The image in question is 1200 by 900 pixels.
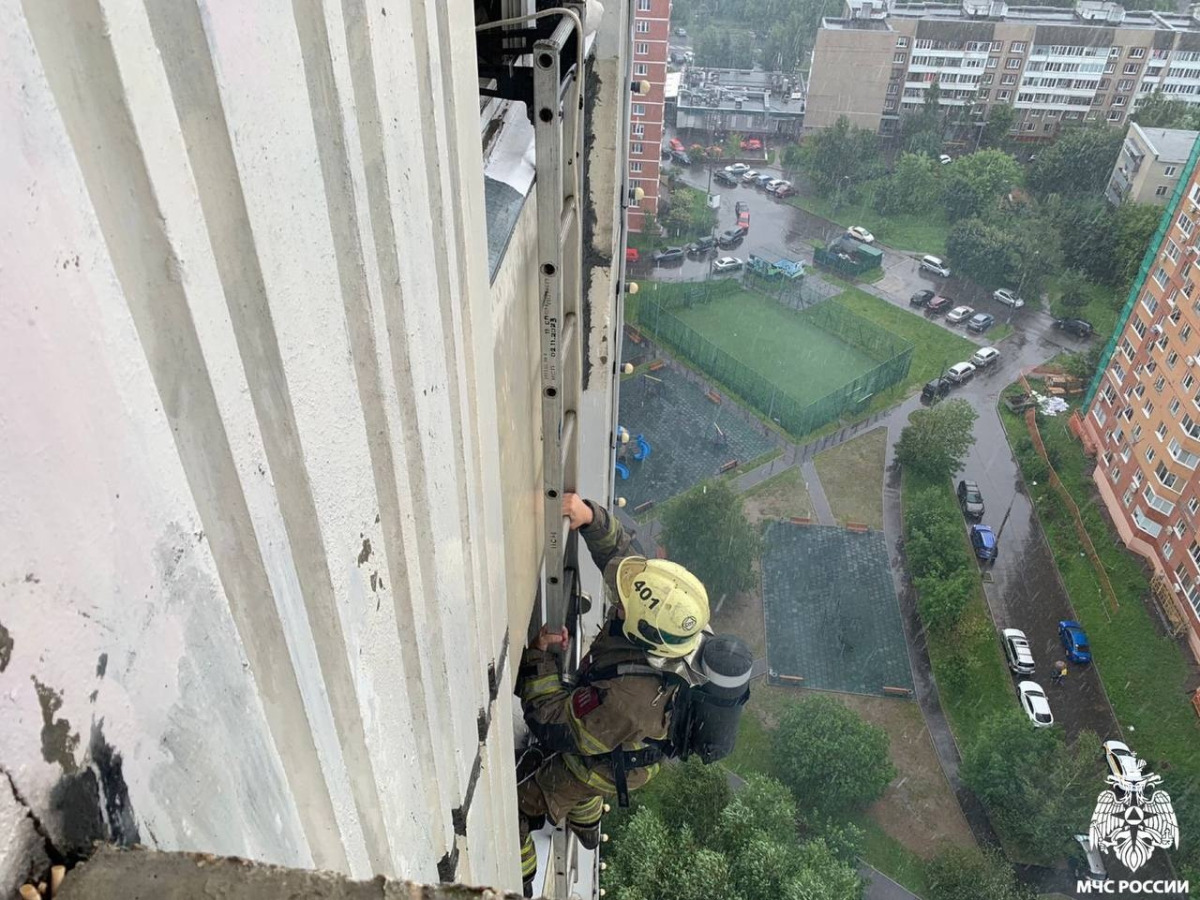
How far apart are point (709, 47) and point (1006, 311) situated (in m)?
17.5

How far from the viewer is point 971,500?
52.3 ft

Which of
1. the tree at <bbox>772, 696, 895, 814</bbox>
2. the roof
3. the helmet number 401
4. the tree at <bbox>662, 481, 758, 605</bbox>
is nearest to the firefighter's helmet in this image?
the helmet number 401

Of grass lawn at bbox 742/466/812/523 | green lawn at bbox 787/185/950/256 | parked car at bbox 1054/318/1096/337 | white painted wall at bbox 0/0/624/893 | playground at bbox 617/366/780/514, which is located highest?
white painted wall at bbox 0/0/624/893

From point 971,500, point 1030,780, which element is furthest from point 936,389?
point 1030,780

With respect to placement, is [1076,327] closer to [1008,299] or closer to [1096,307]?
[1096,307]

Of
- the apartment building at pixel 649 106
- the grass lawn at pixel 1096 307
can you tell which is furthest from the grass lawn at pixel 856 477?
the apartment building at pixel 649 106

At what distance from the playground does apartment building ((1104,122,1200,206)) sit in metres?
14.0

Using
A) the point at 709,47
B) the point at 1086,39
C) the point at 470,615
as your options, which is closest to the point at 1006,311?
the point at 1086,39

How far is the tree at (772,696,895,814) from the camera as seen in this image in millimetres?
11016

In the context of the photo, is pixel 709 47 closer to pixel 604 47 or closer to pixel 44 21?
pixel 604 47

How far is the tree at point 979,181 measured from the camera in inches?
956

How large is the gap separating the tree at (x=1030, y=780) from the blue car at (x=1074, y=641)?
219 cm

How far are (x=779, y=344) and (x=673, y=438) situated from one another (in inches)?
185

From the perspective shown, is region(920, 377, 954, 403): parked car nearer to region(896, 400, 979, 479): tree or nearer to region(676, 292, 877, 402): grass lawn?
region(676, 292, 877, 402): grass lawn
